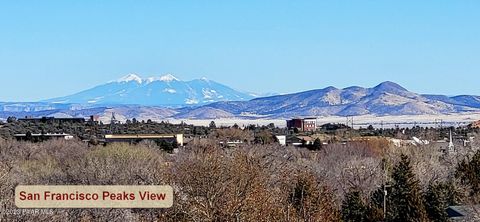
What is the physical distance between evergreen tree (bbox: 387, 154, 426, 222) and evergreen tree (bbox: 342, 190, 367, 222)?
49.3 inches

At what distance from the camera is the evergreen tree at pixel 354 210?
42200 mm

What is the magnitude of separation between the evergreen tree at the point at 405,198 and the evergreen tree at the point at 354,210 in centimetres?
125

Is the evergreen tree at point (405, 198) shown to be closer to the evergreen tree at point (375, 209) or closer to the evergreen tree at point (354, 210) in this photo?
the evergreen tree at point (375, 209)

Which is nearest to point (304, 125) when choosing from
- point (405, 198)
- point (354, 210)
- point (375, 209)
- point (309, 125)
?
point (309, 125)

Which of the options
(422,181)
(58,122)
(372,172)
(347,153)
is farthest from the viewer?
(58,122)

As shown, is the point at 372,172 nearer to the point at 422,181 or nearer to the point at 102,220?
the point at 422,181

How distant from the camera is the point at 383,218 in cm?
4178

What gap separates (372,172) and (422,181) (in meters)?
6.35

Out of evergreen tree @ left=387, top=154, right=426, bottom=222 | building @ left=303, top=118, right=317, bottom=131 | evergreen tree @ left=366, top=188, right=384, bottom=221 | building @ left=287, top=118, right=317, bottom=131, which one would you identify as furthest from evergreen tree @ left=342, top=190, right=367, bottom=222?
building @ left=303, top=118, right=317, bottom=131

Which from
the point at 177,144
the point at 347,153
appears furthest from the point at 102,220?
the point at 177,144

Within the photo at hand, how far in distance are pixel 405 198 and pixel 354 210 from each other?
2401 mm

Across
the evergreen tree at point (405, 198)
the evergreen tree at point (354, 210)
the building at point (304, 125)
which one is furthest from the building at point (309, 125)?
the evergreen tree at point (354, 210)

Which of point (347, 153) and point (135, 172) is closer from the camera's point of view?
point (135, 172)

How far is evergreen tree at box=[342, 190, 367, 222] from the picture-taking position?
42.2 m
